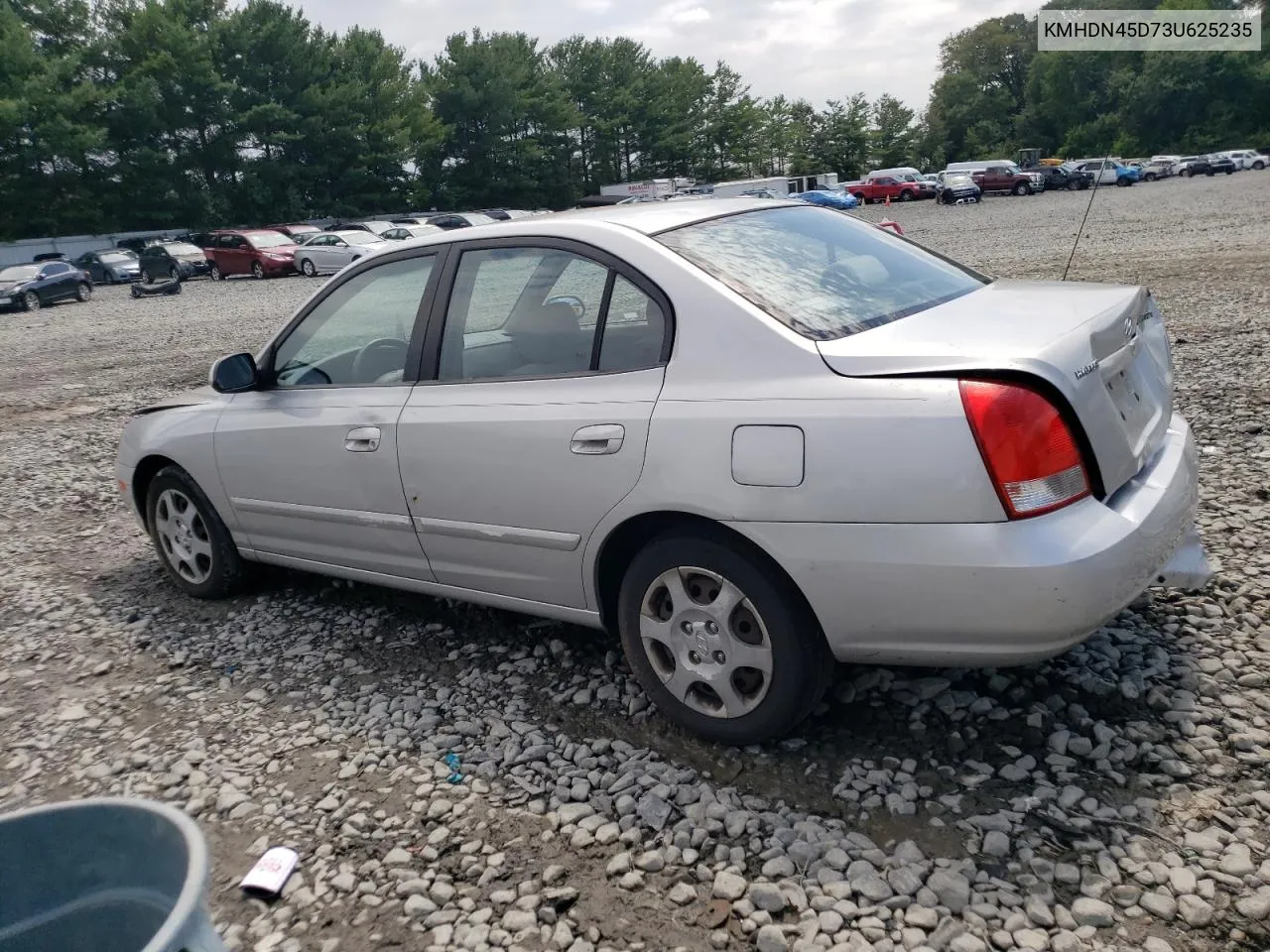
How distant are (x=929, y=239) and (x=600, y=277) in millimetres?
24835

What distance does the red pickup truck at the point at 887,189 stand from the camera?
53750mm

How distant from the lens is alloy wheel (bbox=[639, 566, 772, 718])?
2943mm

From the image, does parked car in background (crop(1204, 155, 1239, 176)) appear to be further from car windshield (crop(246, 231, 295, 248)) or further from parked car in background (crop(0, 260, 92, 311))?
parked car in background (crop(0, 260, 92, 311))

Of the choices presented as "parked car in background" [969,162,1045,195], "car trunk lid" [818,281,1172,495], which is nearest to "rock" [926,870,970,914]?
"car trunk lid" [818,281,1172,495]

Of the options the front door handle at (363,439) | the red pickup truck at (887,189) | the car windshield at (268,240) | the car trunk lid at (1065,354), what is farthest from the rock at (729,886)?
the red pickup truck at (887,189)

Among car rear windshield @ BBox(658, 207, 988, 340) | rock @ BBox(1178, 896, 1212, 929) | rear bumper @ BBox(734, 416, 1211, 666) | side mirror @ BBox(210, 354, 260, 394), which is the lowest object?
rock @ BBox(1178, 896, 1212, 929)

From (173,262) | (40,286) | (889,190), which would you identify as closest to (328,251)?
(173,262)

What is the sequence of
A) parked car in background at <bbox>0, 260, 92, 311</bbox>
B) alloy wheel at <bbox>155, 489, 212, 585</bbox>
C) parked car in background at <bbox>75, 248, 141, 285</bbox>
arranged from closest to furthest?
1. alloy wheel at <bbox>155, 489, 212, 585</bbox>
2. parked car in background at <bbox>0, 260, 92, 311</bbox>
3. parked car in background at <bbox>75, 248, 141, 285</bbox>

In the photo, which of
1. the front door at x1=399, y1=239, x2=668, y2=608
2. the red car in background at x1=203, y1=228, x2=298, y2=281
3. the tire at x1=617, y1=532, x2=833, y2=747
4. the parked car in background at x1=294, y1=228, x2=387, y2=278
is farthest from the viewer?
the red car in background at x1=203, y1=228, x2=298, y2=281

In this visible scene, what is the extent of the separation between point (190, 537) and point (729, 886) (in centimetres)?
346

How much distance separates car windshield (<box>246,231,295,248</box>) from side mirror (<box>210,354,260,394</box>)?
101 ft

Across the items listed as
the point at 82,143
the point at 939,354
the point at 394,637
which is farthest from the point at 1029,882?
the point at 82,143

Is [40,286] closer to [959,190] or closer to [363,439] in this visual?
[363,439]

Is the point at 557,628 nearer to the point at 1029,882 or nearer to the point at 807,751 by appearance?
the point at 807,751
